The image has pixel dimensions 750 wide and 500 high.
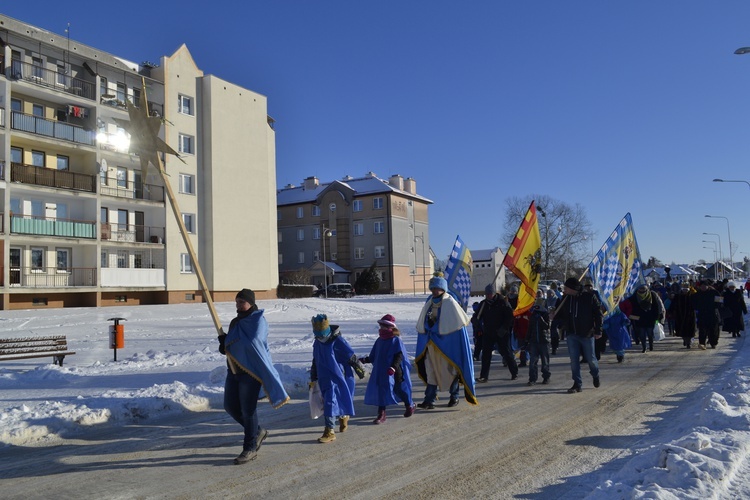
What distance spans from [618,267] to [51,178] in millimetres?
28255

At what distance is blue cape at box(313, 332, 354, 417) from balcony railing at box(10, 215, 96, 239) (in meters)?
27.7

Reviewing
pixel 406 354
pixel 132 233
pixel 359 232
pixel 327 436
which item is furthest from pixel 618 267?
pixel 359 232

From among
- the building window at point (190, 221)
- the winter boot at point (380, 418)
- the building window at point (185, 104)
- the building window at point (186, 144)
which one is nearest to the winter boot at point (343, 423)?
the winter boot at point (380, 418)

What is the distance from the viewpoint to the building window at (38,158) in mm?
32344

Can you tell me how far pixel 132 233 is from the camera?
36.0 metres

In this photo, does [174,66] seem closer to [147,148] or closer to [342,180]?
[147,148]

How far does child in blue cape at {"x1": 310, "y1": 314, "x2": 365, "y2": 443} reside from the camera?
7406 mm

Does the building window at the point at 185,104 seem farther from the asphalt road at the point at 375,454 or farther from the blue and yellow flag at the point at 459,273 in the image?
the asphalt road at the point at 375,454

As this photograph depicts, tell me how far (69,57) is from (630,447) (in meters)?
36.3

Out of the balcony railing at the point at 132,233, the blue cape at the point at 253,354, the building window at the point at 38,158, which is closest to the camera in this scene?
the blue cape at the point at 253,354

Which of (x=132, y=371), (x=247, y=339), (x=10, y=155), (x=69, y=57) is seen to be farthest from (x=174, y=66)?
(x=247, y=339)

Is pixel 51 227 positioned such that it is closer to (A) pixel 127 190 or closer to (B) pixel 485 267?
(A) pixel 127 190

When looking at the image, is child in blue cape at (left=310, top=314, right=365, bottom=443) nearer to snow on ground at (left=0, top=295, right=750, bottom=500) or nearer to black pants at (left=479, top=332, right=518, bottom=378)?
snow on ground at (left=0, top=295, right=750, bottom=500)

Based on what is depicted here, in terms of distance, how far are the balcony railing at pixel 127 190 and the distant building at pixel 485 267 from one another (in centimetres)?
3495
